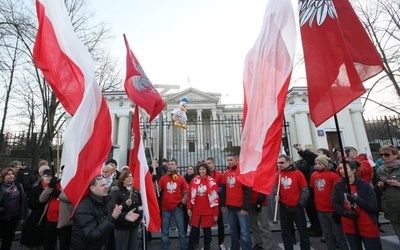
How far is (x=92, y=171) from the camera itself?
3.18 meters

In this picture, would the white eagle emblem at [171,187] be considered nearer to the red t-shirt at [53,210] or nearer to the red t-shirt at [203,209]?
the red t-shirt at [203,209]

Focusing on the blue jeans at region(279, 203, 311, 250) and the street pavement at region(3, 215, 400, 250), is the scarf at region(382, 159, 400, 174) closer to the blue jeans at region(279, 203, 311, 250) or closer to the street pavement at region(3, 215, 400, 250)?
the blue jeans at region(279, 203, 311, 250)

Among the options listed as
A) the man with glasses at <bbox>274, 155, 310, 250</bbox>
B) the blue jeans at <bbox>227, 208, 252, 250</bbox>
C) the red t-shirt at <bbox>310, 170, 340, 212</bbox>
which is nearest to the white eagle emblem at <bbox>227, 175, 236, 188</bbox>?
the blue jeans at <bbox>227, 208, 252, 250</bbox>

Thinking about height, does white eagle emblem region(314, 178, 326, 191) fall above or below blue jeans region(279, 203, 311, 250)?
above

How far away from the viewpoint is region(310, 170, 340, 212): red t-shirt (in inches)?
176

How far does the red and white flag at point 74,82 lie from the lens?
3.16m

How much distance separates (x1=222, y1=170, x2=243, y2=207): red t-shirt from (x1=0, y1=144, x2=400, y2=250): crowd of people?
2 centimetres

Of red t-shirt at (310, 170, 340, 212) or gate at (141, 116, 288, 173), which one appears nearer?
red t-shirt at (310, 170, 340, 212)

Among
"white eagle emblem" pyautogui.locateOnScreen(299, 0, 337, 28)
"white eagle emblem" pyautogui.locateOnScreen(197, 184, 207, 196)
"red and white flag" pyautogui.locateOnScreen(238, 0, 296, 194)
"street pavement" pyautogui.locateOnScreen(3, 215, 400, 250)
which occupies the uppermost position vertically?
"white eagle emblem" pyautogui.locateOnScreen(299, 0, 337, 28)

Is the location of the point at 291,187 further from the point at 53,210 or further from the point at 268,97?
the point at 53,210

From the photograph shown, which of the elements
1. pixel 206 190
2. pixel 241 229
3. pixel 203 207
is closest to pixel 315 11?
pixel 206 190

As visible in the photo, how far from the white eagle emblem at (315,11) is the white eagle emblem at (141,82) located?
263 centimetres

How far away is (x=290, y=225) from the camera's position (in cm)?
465

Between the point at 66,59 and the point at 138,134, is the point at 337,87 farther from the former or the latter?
the point at 66,59
